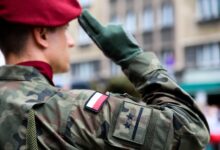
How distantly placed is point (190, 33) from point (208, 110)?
14.3 meters

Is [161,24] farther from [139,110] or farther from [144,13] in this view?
[139,110]

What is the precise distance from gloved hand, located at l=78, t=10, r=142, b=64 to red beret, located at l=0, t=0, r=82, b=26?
0.34 feet

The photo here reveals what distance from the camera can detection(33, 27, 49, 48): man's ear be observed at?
1641 millimetres

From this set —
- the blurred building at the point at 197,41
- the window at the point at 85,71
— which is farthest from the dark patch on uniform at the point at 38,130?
the window at the point at 85,71

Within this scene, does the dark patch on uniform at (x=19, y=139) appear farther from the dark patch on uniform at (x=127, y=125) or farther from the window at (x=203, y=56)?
the window at (x=203, y=56)

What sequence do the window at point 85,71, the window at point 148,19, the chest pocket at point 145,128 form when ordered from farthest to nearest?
the window at point 85,71, the window at point 148,19, the chest pocket at point 145,128

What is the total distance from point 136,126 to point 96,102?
0.38 ft

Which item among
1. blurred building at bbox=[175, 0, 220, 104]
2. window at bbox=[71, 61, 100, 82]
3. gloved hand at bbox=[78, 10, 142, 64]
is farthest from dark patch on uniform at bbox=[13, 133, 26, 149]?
window at bbox=[71, 61, 100, 82]

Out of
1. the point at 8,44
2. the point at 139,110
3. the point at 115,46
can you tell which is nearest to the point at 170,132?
the point at 139,110

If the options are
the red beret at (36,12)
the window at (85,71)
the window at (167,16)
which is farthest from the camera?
the window at (85,71)

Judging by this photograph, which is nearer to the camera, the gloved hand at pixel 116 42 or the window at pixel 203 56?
the gloved hand at pixel 116 42

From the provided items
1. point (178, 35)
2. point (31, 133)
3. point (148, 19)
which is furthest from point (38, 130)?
point (148, 19)

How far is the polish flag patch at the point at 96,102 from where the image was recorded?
1.54m

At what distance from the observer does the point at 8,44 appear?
1.67 metres
